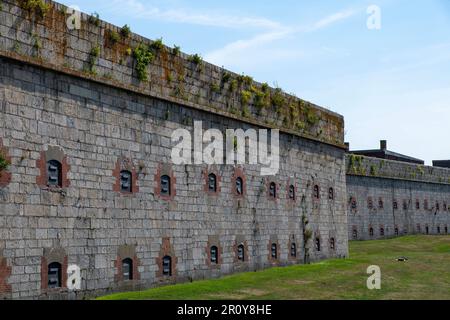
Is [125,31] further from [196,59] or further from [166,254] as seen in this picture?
[166,254]

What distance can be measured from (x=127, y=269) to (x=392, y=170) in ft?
115

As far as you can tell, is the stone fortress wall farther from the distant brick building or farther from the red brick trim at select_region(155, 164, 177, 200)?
the distant brick building

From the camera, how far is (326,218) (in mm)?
29844

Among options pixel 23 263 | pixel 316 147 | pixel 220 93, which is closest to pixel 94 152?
pixel 23 263

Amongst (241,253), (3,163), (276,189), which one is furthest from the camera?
(276,189)

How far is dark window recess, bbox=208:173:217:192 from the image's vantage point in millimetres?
21266

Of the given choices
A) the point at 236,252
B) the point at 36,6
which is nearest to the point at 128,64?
the point at 36,6

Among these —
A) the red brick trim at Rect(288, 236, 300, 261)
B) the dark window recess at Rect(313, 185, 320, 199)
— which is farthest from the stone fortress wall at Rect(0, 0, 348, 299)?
the dark window recess at Rect(313, 185, 320, 199)

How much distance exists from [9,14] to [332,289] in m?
12.0

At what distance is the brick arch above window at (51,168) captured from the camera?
1491 cm

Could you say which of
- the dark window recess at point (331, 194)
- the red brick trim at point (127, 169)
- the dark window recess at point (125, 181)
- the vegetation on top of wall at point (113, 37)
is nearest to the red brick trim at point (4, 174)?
the red brick trim at point (127, 169)

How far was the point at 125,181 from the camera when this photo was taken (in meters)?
17.6

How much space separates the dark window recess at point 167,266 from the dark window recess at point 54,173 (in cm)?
485

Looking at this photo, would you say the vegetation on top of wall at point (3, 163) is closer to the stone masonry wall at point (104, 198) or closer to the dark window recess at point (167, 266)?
the stone masonry wall at point (104, 198)
